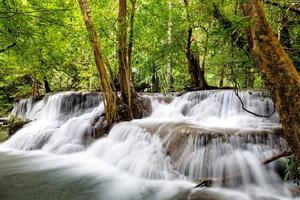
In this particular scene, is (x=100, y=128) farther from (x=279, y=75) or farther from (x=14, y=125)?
(x=279, y=75)

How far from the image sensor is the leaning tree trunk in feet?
10.8

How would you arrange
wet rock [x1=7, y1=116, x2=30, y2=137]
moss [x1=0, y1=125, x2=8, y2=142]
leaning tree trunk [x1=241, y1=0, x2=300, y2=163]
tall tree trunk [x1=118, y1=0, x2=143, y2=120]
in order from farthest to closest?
wet rock [x1=7, y1=116, x2=30, y2=137] → moss [x1=0, y1=125, x2=8, y2=142] → tall tree trunk [x1=118, y1=0, x2=143, y2=120] → leaning tree trunk [x1=241, y1=0, x2=300, y2=163]

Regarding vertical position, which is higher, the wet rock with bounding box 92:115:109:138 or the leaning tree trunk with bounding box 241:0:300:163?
the leaning tree trunk with bounding box 241:0:300:163

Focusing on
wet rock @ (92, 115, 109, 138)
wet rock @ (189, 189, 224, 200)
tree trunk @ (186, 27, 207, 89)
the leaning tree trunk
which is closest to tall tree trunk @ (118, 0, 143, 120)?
wet rock @ (92, 115, 109, 138)

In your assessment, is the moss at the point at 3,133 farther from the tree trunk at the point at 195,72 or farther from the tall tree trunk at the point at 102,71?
the tree trunk at the point at 195,72

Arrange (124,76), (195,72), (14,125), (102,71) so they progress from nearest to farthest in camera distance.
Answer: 1. (102,71)
2. (124,76)
3. (14,125)
4. (195,72)

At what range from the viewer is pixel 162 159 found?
6965mm

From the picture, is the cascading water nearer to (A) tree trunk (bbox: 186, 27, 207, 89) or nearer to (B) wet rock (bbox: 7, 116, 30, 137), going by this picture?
(B) wet rock (bbox: 7, 116, 30, 137)

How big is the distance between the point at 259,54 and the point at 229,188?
9.82 ft

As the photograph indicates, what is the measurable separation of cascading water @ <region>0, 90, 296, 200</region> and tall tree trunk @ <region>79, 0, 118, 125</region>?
630 millimetres

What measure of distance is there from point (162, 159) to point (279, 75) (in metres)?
4.05

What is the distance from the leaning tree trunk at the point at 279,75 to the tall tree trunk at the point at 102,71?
5921 millimetres

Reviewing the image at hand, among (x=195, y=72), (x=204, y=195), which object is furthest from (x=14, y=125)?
(x=204, y=195)

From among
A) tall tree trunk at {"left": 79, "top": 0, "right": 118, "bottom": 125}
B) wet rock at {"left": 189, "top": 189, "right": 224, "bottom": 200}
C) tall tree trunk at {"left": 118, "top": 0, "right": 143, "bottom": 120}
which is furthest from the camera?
tall tree trunk at {"left": 118, "top": 0, "right": 143, "bottom": 120}
